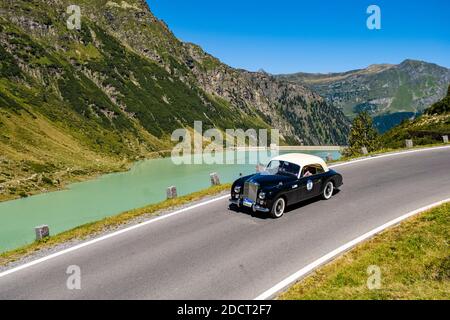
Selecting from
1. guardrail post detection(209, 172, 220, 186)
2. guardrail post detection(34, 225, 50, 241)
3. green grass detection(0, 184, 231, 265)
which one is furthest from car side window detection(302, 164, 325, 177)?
guardrail post detection(34, 225, 50, 241)

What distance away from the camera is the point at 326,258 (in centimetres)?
1133

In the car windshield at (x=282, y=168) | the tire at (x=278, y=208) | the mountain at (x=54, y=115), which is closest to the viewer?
the tire at (x=278, y=208)

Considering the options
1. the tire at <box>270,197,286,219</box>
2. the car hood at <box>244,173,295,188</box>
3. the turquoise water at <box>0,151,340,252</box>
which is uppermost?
the car hood at <box>244,173,295,188</box>

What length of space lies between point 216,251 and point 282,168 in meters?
5.79

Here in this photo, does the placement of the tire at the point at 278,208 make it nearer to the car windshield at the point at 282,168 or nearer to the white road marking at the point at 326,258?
the car windshield at the point at 282,168

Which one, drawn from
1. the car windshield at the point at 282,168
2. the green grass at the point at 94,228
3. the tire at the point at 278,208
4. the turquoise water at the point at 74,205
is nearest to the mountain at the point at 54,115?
the turquoise water at the point at 74,205

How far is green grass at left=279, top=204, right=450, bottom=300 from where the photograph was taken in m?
9.25

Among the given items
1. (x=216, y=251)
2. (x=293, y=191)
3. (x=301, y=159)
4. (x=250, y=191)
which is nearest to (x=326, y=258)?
(x=216, y=251)

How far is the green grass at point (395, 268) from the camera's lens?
30.3ft

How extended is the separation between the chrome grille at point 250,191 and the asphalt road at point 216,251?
86cm

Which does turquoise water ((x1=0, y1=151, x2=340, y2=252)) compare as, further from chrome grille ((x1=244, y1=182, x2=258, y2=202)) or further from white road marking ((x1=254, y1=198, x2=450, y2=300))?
white road marking ((x1=254, y1=198, x2=450, y2=300))

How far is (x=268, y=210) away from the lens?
572 inches
